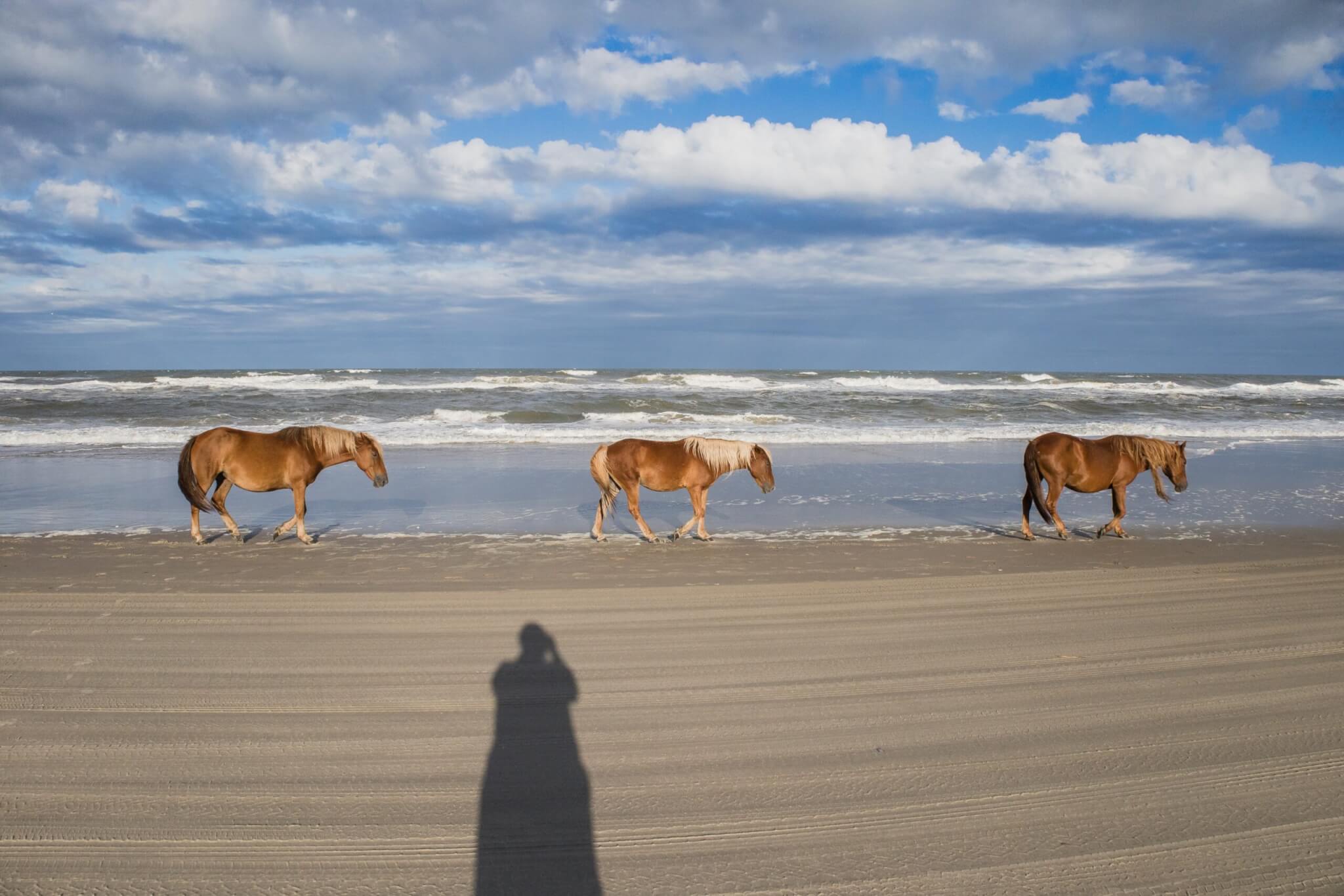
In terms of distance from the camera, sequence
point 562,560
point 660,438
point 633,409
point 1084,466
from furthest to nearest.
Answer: point 633,409
point 660,438
point 1084,466
point 562,560

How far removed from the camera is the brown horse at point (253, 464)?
28.8ft

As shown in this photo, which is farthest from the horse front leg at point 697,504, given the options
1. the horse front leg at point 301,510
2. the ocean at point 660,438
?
the horse front leg at point 301,510

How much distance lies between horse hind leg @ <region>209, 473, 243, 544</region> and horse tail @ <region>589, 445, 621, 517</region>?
3764 mm

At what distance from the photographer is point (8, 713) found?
423cm

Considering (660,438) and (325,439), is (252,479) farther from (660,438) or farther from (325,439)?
(660,438)

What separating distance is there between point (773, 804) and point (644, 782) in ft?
1.82

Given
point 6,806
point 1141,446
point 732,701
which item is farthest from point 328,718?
point 1141,446

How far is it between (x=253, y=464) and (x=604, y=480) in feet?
12.0

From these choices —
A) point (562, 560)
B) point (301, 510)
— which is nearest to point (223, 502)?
point (301, 510)

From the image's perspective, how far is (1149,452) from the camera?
9.60m

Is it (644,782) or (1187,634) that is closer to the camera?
(644,782)

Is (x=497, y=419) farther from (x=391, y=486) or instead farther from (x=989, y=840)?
(x=989, y=840)

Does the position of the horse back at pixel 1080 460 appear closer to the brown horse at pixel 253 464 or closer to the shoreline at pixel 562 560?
the shoreline at pixel 562 560

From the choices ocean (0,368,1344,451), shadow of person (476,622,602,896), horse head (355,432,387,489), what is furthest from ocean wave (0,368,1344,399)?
shadow of person (476,622,602,896)
